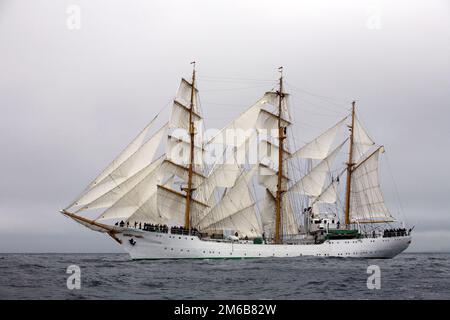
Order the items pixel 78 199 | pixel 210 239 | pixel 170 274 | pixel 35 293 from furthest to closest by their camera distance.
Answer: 1. pixel 210 239
2. pixel 78 199
3. pixel 170 274
4. pixel 35 293

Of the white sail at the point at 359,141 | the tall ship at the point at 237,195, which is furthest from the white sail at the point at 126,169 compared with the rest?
the white sail at the point at 359,141

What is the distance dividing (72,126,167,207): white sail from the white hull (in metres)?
5.94

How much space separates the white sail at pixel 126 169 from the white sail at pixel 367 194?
27.8 meters

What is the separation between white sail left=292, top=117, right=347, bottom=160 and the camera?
2581 inches

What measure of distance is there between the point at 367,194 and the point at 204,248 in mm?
23964

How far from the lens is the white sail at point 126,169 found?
50781 mm

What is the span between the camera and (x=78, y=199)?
50.8 meters

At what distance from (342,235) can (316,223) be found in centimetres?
393

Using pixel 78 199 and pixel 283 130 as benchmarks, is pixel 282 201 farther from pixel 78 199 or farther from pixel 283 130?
pixel 78 199

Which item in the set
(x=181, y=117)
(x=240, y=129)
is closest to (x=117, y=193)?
(x=181, y=117)

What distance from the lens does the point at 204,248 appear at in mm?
55688

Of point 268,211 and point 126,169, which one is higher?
point 126,169

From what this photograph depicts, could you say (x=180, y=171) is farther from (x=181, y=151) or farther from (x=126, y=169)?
(x=126, y=169)
